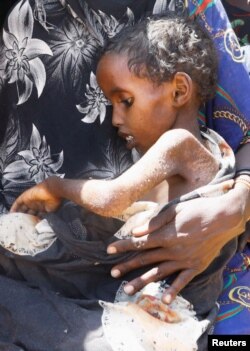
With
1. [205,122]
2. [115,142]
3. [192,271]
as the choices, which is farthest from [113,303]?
[205,122]

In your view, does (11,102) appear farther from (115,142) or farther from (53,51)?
(115,142)

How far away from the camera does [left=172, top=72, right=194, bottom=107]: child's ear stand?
7.44 feet

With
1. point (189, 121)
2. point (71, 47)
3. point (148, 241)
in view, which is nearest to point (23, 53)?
point (71, 47)

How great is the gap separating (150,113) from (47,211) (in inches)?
16.7

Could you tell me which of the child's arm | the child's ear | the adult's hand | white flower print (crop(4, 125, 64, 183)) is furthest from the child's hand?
the child's ear

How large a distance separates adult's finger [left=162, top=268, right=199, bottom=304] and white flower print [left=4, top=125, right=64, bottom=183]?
0.54 metres

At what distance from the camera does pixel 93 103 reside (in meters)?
2.35

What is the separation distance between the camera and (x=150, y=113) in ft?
7.39

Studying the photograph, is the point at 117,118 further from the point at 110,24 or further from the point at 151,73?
the point at 110,24

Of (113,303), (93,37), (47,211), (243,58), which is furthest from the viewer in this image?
(243,58)

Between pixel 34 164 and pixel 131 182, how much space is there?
422 millimetres

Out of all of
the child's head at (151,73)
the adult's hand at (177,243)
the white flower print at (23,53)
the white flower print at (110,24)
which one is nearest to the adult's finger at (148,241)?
the adult's hand at (177,243)

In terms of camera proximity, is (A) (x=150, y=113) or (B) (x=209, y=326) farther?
(A) (x=150, y=113)

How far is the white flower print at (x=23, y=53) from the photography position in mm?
2254
